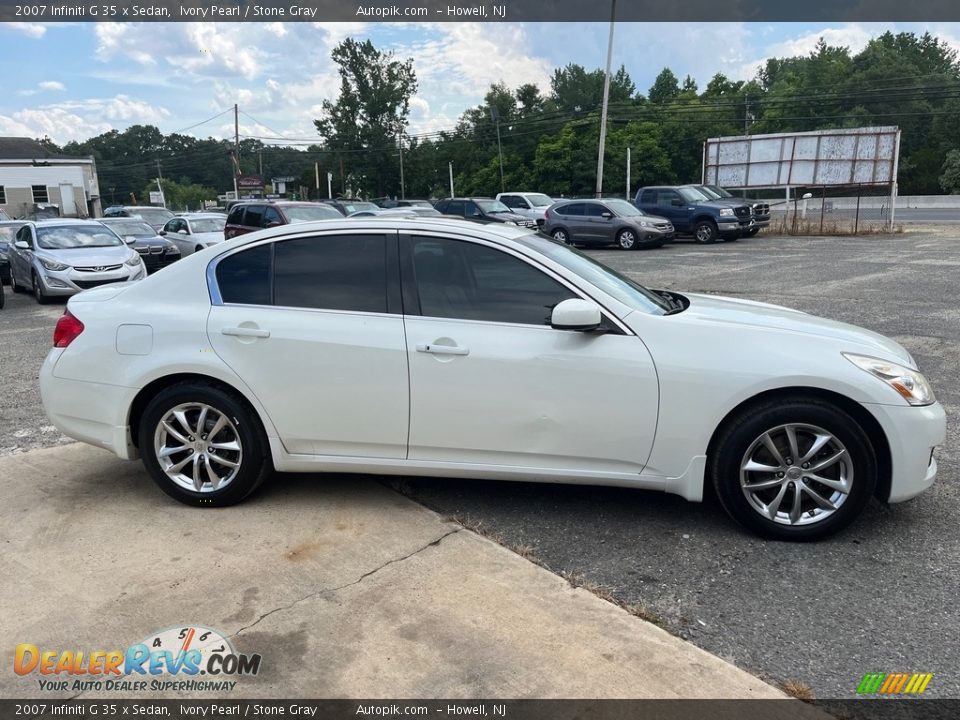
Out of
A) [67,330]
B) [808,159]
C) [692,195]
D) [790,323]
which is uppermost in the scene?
[808,159]

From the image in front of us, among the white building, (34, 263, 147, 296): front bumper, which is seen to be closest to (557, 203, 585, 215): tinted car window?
(34, 263, 147, 296): front bumper

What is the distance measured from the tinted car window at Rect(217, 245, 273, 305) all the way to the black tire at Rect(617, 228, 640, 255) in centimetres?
1948

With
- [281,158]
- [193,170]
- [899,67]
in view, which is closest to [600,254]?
[899,67]

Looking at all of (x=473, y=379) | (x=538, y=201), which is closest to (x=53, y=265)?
(x=473, y=379)

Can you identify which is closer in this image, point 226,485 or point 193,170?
point 226,485

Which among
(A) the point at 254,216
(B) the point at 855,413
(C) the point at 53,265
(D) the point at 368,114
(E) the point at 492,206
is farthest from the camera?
(D) the point at 368,114

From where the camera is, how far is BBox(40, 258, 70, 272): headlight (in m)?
13.3

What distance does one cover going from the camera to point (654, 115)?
66.7 meters

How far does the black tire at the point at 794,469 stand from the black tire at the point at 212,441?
242 cm

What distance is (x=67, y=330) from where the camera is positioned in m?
4.35

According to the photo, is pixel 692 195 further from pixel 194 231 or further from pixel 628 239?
pixel 194 231

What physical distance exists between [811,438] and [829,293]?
953 cm

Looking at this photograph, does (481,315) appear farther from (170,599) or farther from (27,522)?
(27,522)

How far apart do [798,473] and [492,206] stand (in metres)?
24.3
